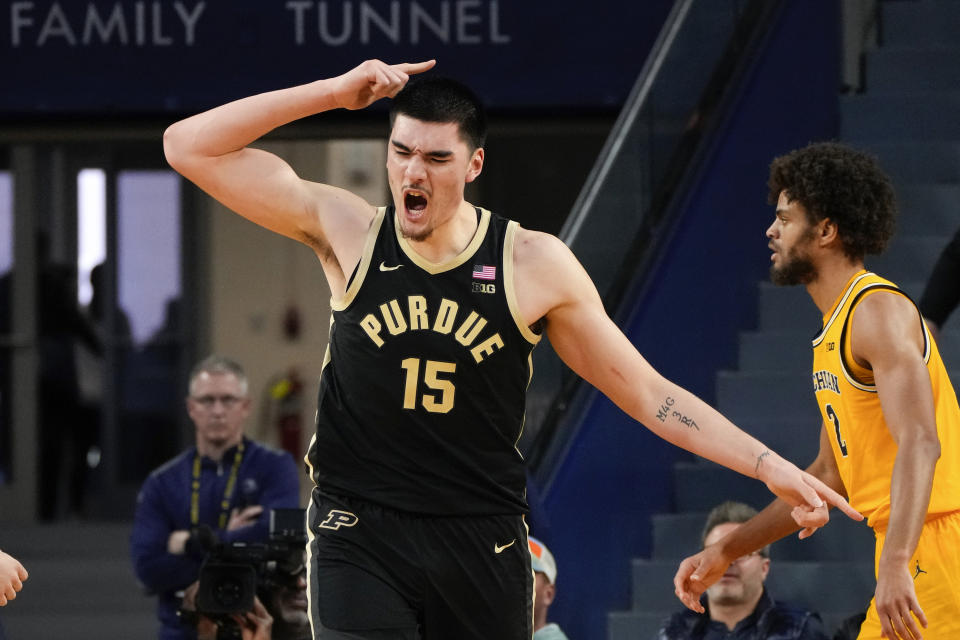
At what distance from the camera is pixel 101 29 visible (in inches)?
383

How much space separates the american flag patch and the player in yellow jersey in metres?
0.95

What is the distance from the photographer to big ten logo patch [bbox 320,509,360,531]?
3.61m

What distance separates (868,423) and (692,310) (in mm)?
3340

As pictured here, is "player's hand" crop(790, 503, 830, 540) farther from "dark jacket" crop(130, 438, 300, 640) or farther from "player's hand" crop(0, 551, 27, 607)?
"dark jacket" crop(130, 438, 300, 640)

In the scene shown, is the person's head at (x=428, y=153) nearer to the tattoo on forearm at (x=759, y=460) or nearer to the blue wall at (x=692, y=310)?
the tattoo on forearm at (x=759, y=460)

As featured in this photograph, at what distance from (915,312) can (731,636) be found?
216cm

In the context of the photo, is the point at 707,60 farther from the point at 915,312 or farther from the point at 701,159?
the point at 915,312

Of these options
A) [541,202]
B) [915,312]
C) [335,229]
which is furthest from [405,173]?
[541,202]

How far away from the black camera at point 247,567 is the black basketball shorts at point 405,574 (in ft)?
7.38

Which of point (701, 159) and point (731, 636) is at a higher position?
point (701, 159)

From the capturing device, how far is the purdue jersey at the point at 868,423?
167 inches

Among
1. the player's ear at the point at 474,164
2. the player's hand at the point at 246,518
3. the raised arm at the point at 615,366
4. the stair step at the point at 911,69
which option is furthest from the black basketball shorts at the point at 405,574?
the stair step at the point at 911,69

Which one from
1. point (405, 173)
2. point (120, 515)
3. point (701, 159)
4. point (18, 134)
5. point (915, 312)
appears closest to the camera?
point (405, 173)

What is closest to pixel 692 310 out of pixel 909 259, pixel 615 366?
pixel 909 259
